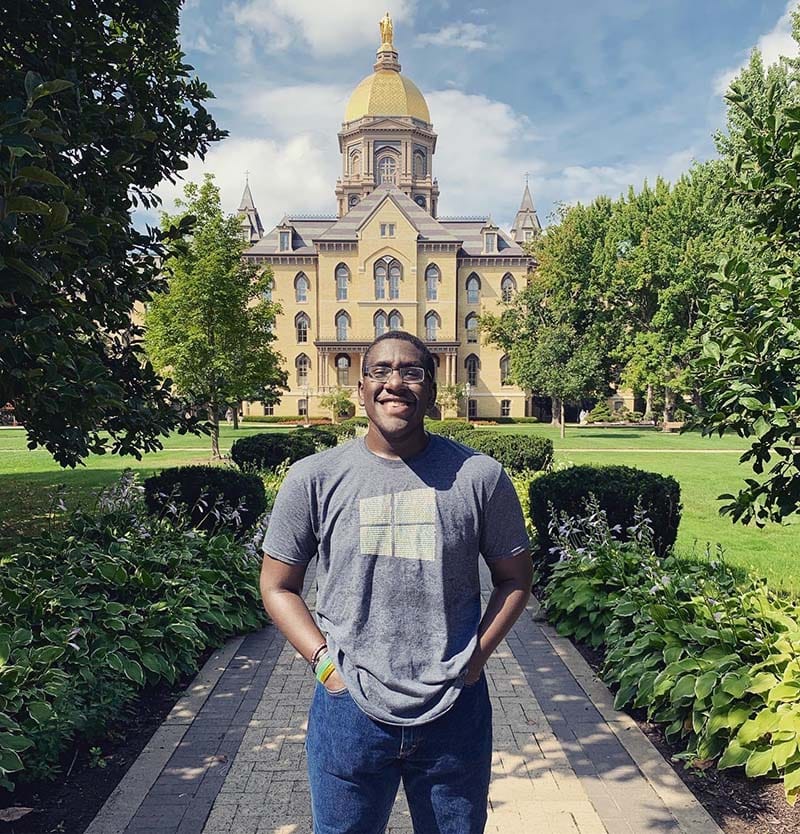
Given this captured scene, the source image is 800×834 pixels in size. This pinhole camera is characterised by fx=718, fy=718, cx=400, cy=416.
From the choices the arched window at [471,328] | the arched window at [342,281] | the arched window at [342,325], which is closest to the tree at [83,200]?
the arched window at [342,325]

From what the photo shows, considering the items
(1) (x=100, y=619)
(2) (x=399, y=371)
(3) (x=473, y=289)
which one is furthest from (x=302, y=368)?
(2) (x=399, y=371)

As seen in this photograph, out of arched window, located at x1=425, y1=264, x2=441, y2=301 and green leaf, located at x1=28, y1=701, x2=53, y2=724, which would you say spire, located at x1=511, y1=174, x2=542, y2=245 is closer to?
arched window, located at x1=425, y1=264, x2=441, y2=301

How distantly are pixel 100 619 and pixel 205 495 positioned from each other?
347 cm

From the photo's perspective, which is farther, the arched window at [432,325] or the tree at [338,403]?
the arched window at [432,325]

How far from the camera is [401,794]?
3861mm

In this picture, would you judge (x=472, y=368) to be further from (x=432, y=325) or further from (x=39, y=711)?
(x=39, y=711)

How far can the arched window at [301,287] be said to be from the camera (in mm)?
61188

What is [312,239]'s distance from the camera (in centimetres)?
6209

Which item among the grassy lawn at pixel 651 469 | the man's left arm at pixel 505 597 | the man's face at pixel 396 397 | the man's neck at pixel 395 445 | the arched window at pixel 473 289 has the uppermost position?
the arched window at pixel 473 289

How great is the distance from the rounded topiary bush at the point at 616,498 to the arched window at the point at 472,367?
54.2 m

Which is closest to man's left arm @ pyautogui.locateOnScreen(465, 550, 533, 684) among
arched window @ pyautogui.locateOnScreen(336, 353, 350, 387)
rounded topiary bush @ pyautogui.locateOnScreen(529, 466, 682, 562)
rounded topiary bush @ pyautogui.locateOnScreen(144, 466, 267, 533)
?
rounded topiary bush @ pyautogui.locateOnScreen(529, 466, 682, 562)

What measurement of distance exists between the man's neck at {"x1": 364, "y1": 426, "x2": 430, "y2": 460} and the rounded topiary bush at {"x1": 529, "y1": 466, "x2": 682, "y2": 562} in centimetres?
545

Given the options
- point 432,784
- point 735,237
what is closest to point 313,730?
point 432,784

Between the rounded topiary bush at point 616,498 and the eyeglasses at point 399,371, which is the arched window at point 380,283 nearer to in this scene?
the rounded topiary bush at point 616,498
